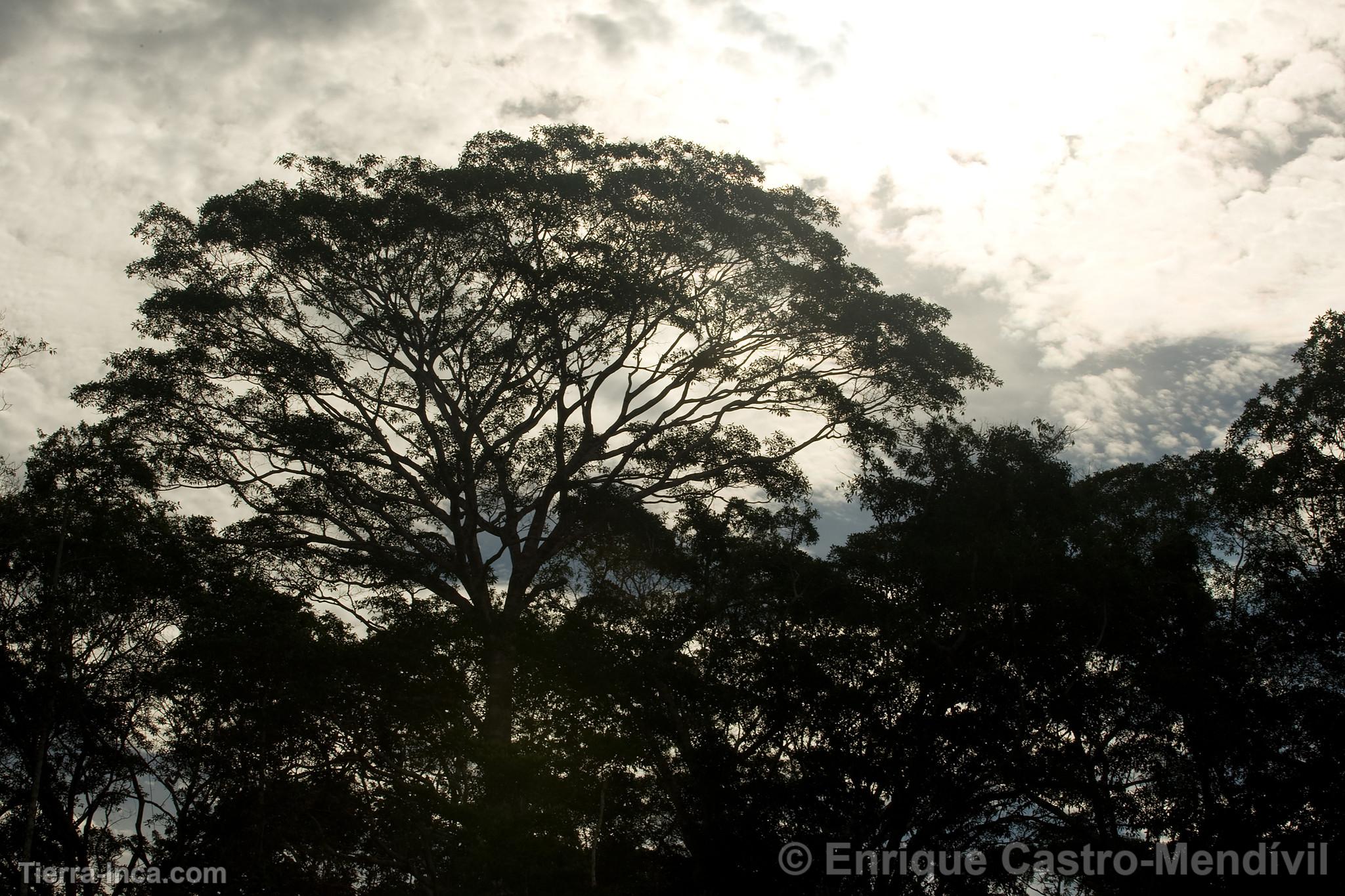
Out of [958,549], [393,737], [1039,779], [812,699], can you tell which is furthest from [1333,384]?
[393,737]

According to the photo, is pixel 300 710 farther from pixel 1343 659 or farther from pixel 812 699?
pixel 1343 659

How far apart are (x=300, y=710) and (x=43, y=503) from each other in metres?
5.89

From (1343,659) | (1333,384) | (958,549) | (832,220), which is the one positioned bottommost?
(1343,659)

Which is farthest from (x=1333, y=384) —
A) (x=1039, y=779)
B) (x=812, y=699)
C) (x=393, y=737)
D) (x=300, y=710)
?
(x=300, y=710)

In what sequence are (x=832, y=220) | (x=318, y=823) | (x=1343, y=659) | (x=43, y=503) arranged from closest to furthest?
(x=318, y=823), (x=1343, y=659), (x=43, y=503), (x=832, y=220)

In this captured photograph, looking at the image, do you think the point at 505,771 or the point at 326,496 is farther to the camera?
the point at 326,496

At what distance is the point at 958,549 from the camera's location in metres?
14.4

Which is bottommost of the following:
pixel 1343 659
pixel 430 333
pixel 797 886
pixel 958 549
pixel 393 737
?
pixel 797 886

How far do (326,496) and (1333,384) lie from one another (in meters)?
14.6

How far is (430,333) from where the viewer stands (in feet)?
50.2

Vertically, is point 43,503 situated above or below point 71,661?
above

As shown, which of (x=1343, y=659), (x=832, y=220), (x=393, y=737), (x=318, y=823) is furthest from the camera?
(x=832, y=220)

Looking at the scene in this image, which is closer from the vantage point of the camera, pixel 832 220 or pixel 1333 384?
pixel 1333 384

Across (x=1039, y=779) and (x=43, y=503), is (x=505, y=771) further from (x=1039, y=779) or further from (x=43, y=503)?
(x=43, y=503)
